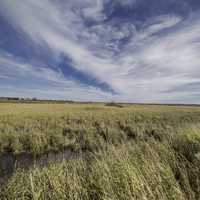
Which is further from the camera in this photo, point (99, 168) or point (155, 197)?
point (99, 168)

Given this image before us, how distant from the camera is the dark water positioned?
5.49 m

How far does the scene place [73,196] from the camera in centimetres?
268

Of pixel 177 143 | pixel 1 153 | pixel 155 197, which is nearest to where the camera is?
pixel 155 197

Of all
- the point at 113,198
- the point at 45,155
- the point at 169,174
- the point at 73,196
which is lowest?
the point at 45,155

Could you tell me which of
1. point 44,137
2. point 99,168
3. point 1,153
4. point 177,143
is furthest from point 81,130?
point 99,168

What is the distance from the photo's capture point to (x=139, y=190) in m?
2.45

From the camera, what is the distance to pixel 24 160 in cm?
672

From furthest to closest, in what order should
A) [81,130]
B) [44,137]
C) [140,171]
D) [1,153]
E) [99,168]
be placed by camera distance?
[81,130], [44,137], [1,153], [99,168], [140,171]

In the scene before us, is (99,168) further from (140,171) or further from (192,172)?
(192,172)

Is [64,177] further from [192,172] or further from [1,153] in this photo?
[1,153]

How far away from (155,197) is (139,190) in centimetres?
25

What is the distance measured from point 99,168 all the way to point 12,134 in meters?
8.47

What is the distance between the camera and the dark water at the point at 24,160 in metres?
5.49

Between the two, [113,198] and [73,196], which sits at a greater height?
[113,198]
